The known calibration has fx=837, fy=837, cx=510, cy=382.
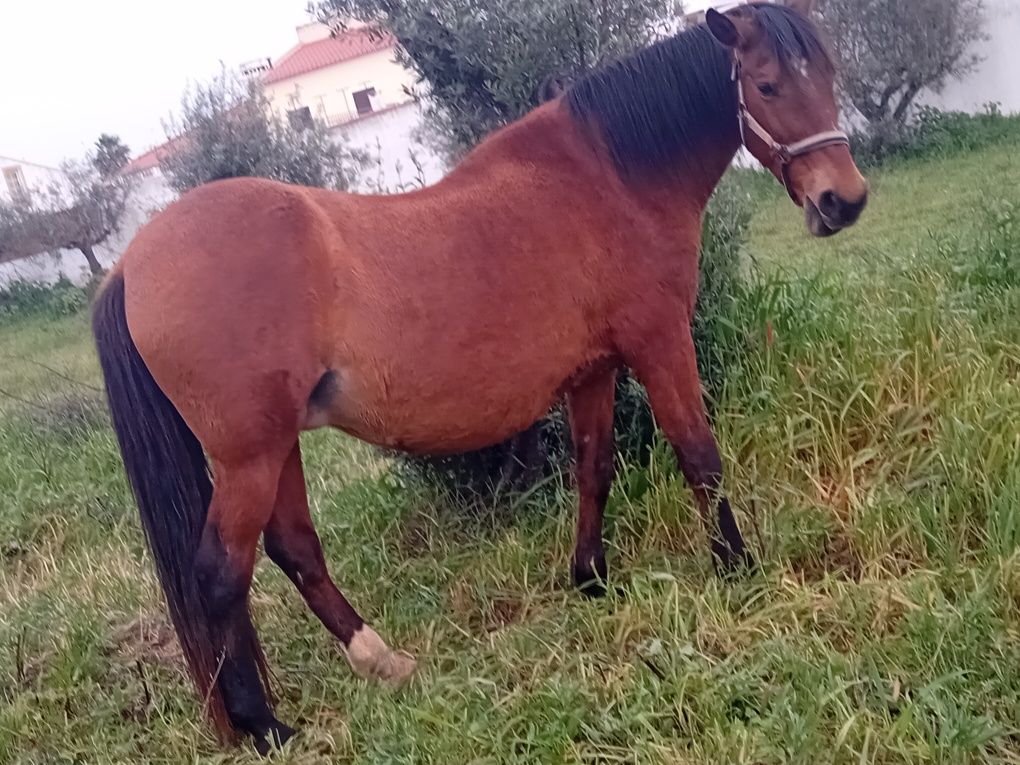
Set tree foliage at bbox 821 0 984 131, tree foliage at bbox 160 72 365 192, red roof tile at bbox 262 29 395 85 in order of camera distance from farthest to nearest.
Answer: red roof tile at bbox 262 29 395 85, tree foliage at bbox 821 0 984 131, tree foliage at bbox 160 72 365 192

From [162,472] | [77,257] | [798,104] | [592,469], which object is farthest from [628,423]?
[77,257]

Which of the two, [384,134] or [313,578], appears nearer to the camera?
[313,578]

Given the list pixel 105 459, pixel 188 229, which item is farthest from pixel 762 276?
pixel 105 459

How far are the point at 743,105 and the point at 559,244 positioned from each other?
76cm

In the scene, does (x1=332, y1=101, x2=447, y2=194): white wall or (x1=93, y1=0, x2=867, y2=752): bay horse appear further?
(x1=332, y1=101, x2=447, y2=194): white wall

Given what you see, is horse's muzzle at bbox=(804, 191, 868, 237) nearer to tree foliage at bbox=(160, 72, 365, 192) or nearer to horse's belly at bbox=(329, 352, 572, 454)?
horse's belly at bbox=(329, 352, 572, 454)

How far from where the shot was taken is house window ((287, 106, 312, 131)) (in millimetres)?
14000

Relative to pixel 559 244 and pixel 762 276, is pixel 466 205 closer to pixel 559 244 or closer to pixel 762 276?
pixel 559 244

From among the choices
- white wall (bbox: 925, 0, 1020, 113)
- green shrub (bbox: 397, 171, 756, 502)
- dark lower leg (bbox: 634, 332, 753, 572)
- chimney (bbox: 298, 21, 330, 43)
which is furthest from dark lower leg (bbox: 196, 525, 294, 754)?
chimney (bbox: 298, 21, 330, 43)

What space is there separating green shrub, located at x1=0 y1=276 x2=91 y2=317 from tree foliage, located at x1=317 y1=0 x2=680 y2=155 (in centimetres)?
1769

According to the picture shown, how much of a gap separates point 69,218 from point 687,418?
2257 centimetres

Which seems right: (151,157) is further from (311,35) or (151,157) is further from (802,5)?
(802,5)

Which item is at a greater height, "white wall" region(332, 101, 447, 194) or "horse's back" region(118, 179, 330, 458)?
"white wall" region(332, 101, 447, 194)

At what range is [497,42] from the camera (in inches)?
146
